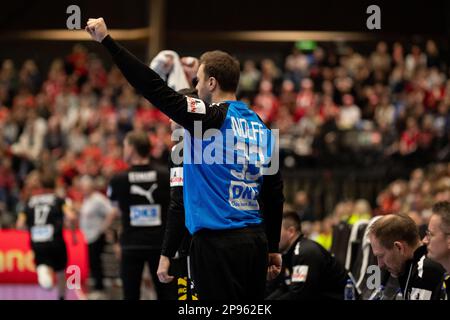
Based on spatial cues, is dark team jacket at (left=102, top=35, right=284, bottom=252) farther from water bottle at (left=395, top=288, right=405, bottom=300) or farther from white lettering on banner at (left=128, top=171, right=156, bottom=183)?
white lettering on banner at (left=128, top=171, right=156, bottom=183)

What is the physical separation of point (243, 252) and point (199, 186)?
0.42 m

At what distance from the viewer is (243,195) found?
4793 millimetres

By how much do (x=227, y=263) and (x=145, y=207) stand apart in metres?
3.36

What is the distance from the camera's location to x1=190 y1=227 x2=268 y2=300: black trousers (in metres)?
4.66

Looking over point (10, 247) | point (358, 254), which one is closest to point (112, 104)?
point (10, 247)

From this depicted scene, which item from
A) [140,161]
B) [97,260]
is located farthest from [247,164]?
[97,260]

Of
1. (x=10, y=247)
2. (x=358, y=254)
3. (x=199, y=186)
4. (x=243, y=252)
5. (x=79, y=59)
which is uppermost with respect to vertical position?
(x=79, y=59)

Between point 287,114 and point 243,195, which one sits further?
point 287,114

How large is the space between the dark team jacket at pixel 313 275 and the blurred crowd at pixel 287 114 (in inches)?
235

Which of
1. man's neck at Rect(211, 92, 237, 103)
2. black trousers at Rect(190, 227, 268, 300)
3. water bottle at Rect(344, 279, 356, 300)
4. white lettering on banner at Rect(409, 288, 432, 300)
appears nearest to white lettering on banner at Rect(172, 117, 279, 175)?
man's neck at Rect(211, 92, 237, 103)

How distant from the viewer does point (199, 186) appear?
15.5ft

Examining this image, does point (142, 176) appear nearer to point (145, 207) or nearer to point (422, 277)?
point (145, 207)
